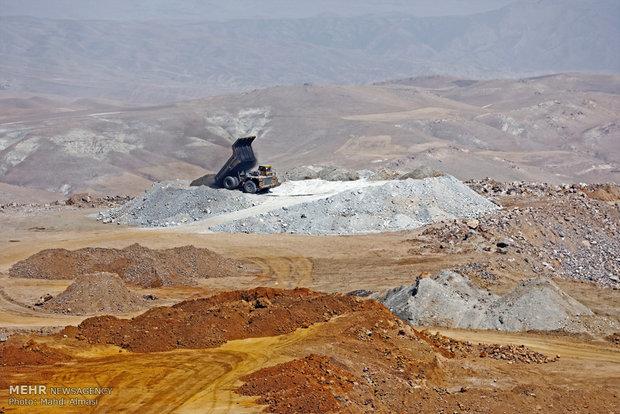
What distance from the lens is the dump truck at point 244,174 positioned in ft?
142

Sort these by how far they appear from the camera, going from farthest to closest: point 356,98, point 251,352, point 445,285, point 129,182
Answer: point 356,98 → point 129,182 → point 445,285 → point 251,352

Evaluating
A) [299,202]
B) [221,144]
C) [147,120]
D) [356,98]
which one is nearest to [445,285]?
[299,202]

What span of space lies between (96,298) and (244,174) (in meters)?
18.6

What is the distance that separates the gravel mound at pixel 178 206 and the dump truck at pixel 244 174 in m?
0.81

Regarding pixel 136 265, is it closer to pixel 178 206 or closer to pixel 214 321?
pixel 178 206

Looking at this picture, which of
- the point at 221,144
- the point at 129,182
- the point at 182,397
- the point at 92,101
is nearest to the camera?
the point at 182,397

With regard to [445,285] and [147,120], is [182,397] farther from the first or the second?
[147,120]

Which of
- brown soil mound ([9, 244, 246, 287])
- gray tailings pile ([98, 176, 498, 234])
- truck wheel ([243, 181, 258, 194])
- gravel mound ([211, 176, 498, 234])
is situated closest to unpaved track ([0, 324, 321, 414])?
brown soil mound ([9, 244, 246, 287])

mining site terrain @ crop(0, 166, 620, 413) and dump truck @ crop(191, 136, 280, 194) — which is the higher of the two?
dump truck @ crop(191, 136, 280, 194)

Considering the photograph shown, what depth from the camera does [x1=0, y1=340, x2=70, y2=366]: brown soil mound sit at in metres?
16.5

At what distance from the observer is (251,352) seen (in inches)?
699

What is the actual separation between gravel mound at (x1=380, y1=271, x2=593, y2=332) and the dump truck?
19802 millimetres

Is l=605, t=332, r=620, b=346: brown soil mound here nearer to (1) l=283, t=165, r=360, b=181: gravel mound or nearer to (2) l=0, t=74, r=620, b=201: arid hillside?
(1) l=283, t=165, r=360, b=181: gravel mound

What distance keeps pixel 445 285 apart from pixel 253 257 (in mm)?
11609
